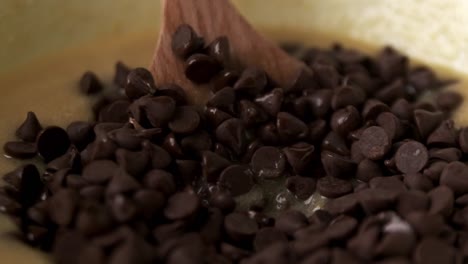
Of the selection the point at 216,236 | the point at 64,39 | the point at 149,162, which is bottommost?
the point at 216,236

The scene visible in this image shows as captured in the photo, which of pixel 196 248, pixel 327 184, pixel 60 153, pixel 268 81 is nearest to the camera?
pixel 196 248

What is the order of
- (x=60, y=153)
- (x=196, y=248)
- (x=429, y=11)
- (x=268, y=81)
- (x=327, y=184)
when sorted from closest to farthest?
1. (x=196, y=248)
2. (x=327, y=184)
3. (x=60, y=153)
4. (x=268, y=81)
5. (x=429, y=11)

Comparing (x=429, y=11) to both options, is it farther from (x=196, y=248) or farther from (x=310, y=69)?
(x=196, y=248)

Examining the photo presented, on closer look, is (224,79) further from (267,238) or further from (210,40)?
(267,238)

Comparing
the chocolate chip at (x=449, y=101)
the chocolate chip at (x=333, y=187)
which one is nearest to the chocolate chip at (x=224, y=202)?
the chocolate chip at (x=333, y=187)

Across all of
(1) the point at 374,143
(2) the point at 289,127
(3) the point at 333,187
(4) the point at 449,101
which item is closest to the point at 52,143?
(2) the point at 289,127

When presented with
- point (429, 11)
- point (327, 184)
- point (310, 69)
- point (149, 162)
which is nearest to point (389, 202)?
point (327, 184)

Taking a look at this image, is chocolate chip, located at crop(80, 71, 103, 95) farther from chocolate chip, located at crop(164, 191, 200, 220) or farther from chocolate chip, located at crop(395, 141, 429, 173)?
chocolate chip, located at crop(395, 141, 429, 173)
